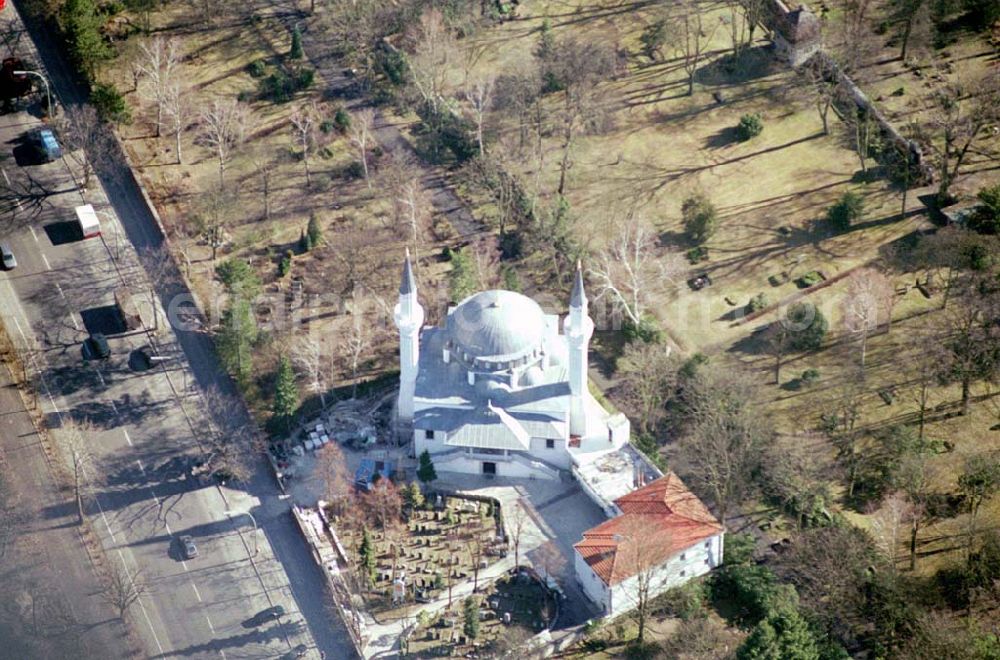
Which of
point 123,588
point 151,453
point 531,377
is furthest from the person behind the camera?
point 151,453

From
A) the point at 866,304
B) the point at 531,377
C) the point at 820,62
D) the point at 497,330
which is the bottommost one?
the point at 866,304

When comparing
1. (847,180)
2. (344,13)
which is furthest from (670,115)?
(344,13)

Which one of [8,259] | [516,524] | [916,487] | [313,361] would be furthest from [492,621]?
[8,259]

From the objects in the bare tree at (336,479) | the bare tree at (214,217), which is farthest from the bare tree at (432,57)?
the bare tree at (336,479)

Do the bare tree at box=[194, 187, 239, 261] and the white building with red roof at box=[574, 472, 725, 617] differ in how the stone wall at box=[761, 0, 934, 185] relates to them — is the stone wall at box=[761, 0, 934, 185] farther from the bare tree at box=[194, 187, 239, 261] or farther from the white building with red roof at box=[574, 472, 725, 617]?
the bare tree at box=[194, 187, 239, 261]

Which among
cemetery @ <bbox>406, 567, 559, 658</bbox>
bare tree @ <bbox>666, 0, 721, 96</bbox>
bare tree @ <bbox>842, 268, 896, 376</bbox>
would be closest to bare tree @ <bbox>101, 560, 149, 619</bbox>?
cemetery @ <bbox>406, 567, 559, 658</bbox>

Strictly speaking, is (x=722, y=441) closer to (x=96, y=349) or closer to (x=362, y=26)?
(x=96, y=349)

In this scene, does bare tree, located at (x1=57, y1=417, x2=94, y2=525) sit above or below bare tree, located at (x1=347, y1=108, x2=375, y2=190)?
below

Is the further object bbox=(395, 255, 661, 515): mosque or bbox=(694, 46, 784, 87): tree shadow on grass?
bbox=(694, 46, 784, 87): tree shadow on grass

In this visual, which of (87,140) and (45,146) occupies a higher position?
(45,146)
